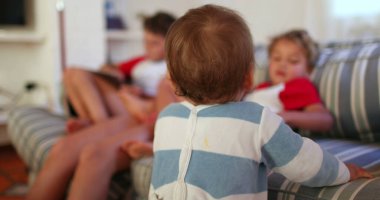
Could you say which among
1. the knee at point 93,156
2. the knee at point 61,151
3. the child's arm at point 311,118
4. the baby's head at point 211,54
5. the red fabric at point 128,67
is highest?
the baby's head at point 211,54

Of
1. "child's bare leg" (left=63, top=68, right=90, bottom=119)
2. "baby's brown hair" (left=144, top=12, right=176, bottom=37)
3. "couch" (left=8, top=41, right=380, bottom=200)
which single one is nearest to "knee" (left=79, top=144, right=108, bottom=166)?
"couch" (left=8, top=41, right=380, bottom=200)

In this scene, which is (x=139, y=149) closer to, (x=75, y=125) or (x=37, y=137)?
(x=75, y=125)

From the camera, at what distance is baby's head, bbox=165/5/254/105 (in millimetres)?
707

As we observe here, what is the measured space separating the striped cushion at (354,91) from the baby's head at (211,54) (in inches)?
24.8

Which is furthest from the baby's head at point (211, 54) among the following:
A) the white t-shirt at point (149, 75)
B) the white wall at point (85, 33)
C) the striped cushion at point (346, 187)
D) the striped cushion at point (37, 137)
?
the white wall at point (85, 33)

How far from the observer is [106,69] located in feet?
6.72

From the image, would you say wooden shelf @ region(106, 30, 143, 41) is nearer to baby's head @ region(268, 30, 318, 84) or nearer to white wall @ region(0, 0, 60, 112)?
white wall @ region(0, 0, 60, 112)

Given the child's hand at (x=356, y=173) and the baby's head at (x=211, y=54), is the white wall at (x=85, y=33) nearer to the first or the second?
the baby's head at (x=211, y=54)

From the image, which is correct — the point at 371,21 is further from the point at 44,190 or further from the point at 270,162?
the point at 44,190

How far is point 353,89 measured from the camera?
1.27 meters

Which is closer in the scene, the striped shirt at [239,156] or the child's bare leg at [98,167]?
the striped shirt at [239,156]

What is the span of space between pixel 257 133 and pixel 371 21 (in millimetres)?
1688

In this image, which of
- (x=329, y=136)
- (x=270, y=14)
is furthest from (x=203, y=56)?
(x=270, y=14)

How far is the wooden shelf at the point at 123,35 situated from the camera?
3049 mm
